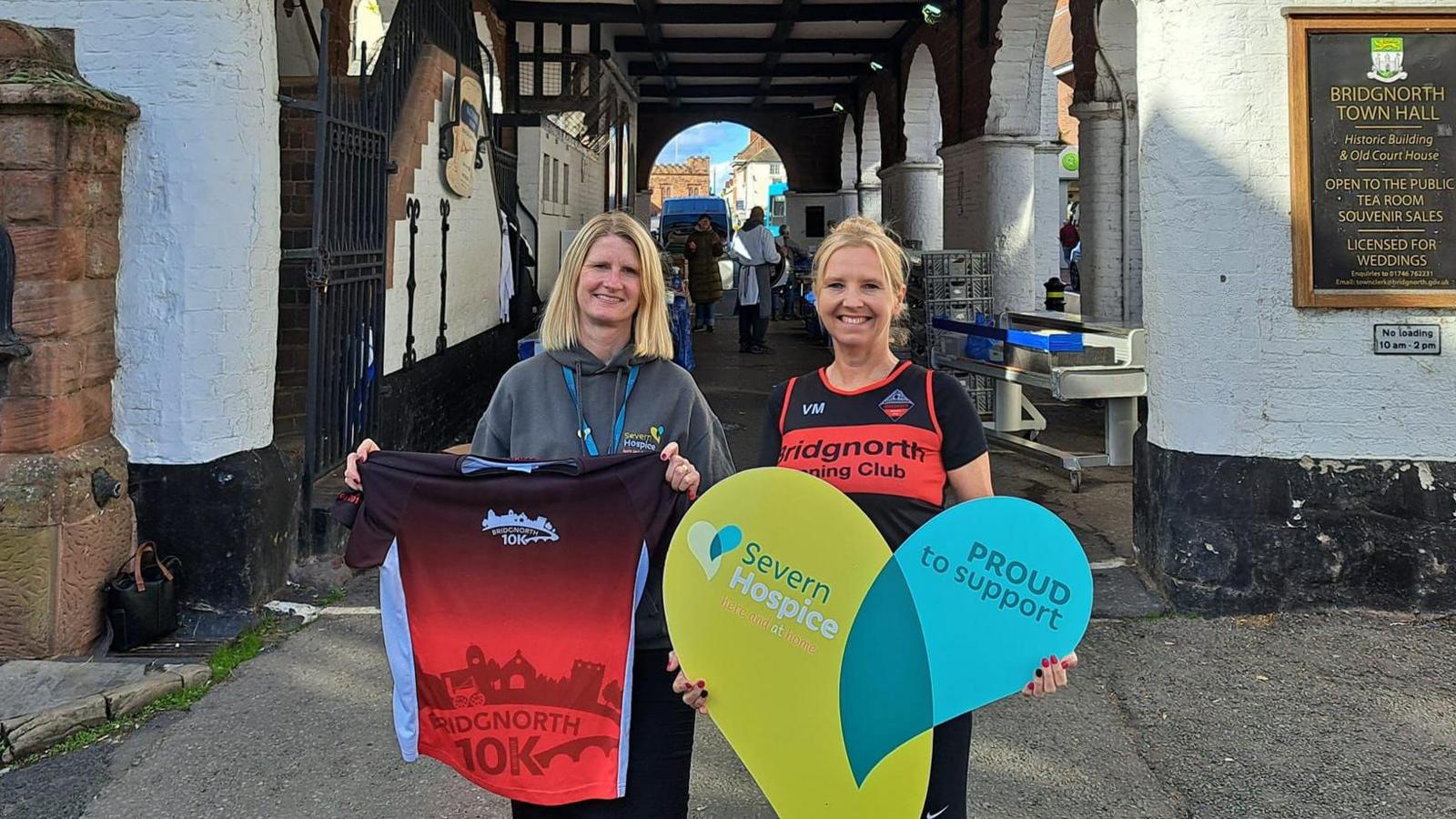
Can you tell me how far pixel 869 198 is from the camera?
22.7 m

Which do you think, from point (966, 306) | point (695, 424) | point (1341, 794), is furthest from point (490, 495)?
point (966, 306)

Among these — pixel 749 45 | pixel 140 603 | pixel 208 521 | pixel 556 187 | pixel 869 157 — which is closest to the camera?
pixel 140 603

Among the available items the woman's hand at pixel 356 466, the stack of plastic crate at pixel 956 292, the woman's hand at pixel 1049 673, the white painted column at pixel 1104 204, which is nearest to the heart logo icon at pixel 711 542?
the woman's hand at pixel 1049 673

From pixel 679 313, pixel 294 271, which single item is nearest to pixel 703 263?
pixel 679 313

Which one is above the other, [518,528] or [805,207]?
[805,207]

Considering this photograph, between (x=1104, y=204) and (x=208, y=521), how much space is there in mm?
7218

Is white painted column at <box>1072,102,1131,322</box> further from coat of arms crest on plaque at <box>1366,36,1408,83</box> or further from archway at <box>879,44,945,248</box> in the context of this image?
archway at <box>879,44,945,248</box>

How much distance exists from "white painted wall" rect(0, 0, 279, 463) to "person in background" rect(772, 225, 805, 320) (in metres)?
12.2

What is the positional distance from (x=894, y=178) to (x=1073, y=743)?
13.5 meters

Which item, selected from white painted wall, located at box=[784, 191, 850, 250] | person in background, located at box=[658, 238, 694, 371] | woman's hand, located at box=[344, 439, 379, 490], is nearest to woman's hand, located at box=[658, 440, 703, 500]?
woman's hand, located at box=[344, 439, 379, 490]

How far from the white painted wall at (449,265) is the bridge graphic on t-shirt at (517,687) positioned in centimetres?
426

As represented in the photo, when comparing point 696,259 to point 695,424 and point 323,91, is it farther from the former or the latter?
point 695,424

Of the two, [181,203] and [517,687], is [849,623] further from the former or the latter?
[181,203]

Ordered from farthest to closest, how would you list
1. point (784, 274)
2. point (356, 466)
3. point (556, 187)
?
point (784, 274) < point (556, 187) < point (356, 466)
